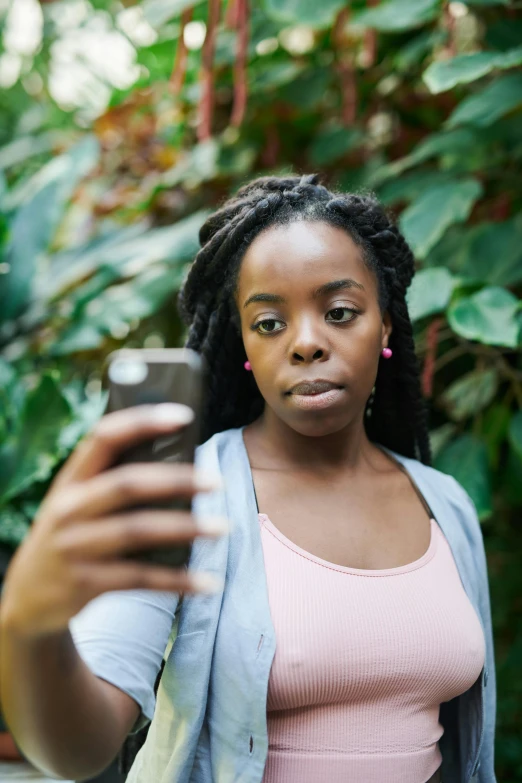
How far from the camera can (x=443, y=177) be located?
2.17 metres

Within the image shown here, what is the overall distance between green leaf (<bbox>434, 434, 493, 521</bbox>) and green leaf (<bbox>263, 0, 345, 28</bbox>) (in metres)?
1.18

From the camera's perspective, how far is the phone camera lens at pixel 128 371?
26.1 inches

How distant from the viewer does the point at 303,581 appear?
3.44 ft


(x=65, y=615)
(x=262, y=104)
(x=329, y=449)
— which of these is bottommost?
(x=329, y=449)

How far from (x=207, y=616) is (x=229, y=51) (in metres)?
2.08

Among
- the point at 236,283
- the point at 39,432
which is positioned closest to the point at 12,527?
the point at 39,432

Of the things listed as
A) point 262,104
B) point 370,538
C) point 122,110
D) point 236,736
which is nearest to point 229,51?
point 262,104

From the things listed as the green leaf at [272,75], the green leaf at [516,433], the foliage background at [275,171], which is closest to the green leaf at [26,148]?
the foliage background at [275,171]

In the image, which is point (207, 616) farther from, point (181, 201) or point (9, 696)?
point (181, 201)

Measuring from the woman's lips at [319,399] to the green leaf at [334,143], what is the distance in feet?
5.36

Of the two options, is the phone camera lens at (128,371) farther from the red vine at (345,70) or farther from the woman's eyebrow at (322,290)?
the red vine at (345,70)

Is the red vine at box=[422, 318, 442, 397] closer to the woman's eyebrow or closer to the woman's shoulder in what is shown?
the woman's shoulder

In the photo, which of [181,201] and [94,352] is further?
[94,352]

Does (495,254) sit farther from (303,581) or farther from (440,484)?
(303,581)
